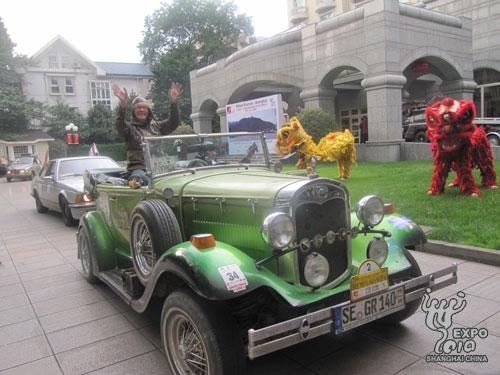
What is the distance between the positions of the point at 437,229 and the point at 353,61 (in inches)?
476

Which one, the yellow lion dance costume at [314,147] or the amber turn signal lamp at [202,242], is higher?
the yellow lion dance costume at [314,147]

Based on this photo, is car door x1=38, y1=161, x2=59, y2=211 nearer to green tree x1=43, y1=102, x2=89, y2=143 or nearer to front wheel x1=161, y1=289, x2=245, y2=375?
front wheel x1=161, y1=289, x2=245, y2=375

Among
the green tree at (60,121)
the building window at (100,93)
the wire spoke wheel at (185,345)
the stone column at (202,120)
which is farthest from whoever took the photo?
the building window at (100,93)

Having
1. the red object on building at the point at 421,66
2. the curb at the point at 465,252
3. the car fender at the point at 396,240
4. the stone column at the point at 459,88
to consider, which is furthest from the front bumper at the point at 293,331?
the stone column at the point at 459,88

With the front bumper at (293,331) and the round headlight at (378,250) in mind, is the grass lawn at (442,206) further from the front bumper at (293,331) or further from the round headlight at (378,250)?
the front bumper at (293,331)

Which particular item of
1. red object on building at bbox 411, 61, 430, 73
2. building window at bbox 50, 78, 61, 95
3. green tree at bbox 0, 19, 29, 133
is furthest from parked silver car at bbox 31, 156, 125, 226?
building window at bbox 50, 78, 61, 95

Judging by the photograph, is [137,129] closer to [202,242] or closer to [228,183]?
[228,183]

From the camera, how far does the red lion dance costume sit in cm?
759

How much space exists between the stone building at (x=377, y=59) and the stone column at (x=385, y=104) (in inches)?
1.4

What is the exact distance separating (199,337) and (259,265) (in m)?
0.61

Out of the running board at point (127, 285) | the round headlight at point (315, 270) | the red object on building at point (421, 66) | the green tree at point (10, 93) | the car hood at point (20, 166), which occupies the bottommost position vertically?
the running board at point (127, 285)

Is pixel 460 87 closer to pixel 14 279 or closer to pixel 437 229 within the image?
pixel 437 229

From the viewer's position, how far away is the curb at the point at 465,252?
5.11 m

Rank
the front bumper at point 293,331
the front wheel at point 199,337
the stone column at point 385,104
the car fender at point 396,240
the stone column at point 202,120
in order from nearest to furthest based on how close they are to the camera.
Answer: the front bumper at point 293,331
the front wheel at point 199,337
the car fender at point 396,240
the stone column at point 385,104
the stone column at point 202,120
